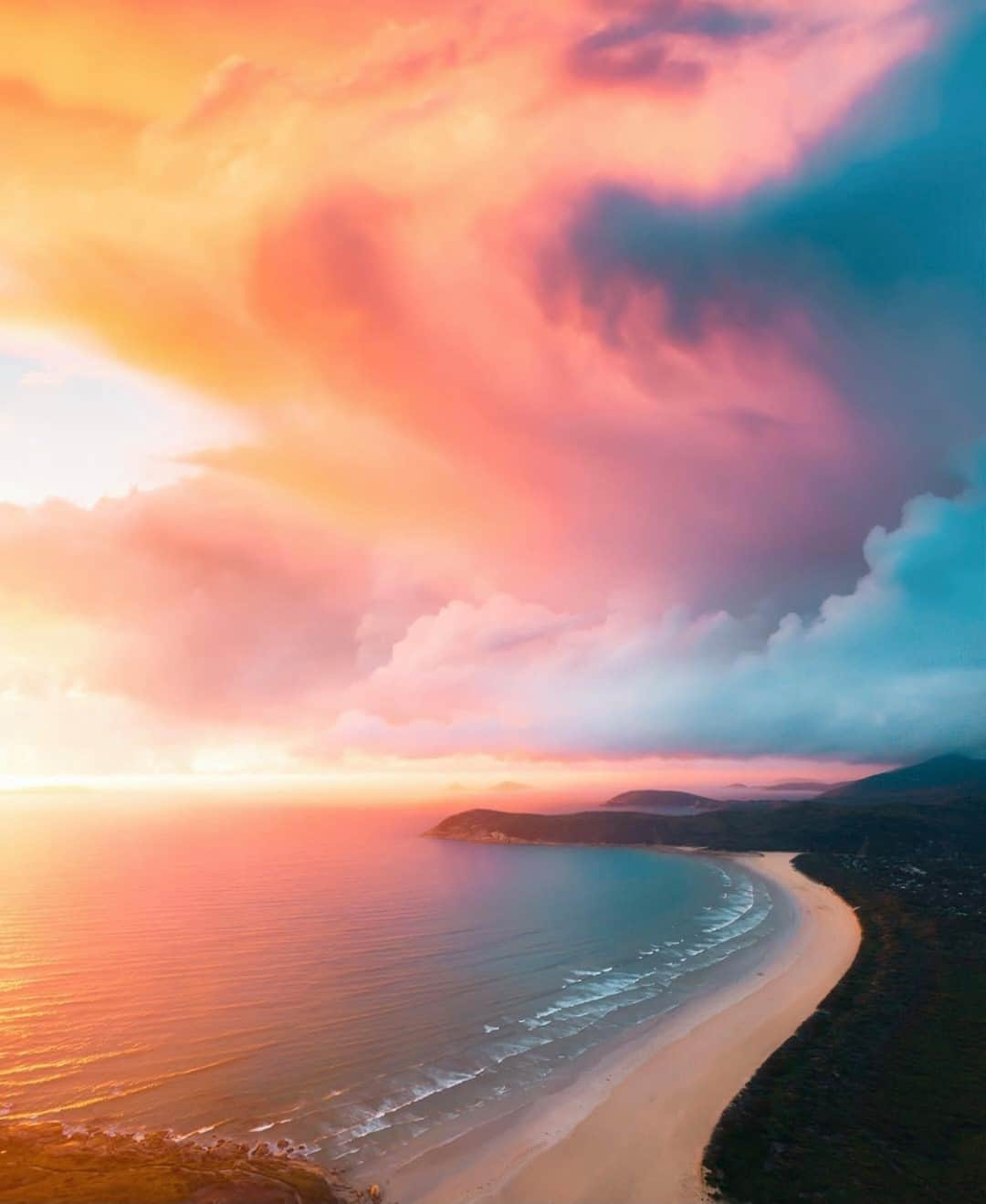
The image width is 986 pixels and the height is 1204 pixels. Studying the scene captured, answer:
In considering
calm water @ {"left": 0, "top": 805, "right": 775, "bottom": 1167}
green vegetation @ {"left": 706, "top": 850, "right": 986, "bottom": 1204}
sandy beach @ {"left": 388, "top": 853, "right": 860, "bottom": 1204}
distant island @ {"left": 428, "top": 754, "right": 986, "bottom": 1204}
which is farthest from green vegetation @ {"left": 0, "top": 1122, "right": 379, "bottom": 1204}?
green vegetation @ {"left": 706, "top": 850, "right": 986, "bottom": 1204}

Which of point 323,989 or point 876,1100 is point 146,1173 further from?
point 876,1100

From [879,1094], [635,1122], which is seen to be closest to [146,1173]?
[635,1122]

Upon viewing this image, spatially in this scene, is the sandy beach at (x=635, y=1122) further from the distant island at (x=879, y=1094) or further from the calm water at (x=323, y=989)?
the calm water at (x=323, y=989)

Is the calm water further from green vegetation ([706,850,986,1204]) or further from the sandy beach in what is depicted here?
green vegetation ([706,850,986,1204])

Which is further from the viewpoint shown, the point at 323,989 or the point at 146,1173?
the point at 323,989

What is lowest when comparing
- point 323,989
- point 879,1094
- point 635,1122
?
point 323,989

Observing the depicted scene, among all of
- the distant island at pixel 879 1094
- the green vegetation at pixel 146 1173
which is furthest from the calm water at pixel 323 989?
the distant island at pixel 879 1094
